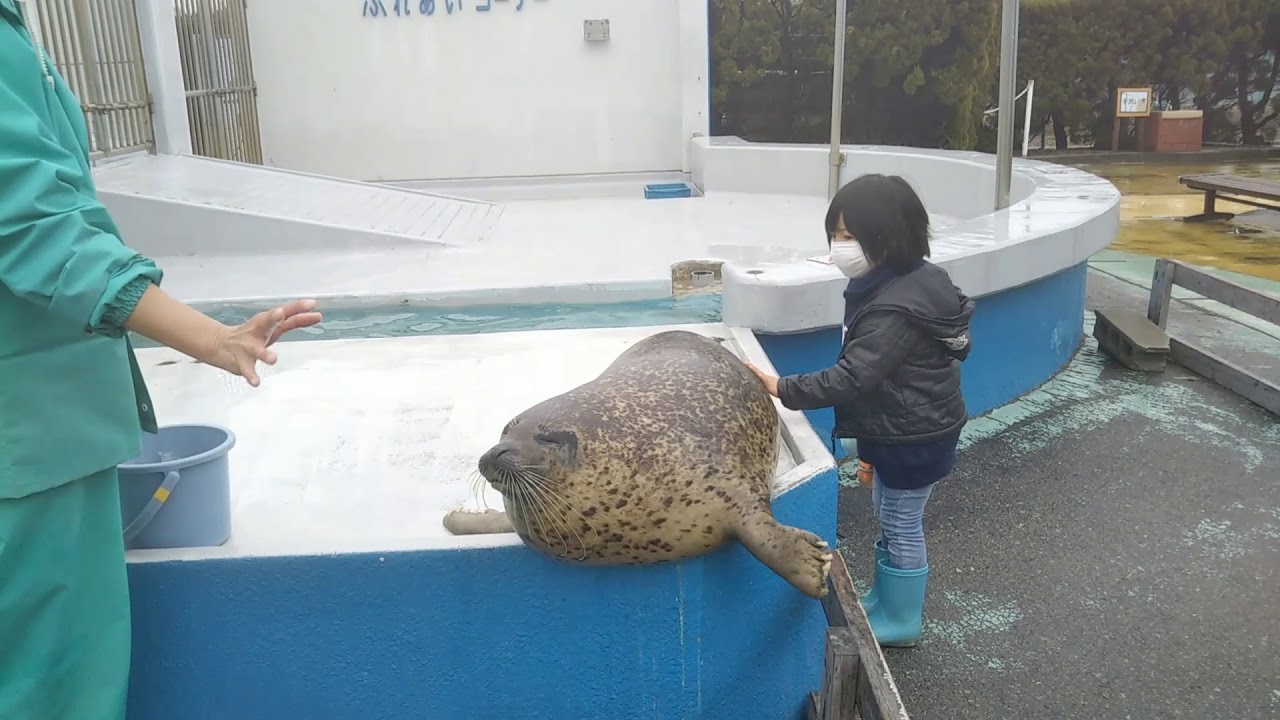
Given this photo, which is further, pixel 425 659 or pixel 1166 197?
pixel 1166 197

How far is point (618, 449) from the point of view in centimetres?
226

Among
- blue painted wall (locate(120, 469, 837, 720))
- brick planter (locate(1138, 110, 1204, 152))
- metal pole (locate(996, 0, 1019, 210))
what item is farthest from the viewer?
brick planter (locate(1138, 110, 1204, 152))

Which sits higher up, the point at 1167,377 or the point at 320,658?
the point at 320,658

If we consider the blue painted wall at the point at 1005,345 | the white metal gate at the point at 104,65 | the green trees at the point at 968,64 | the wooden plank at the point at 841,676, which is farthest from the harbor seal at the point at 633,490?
the green trees at the point at 968,64

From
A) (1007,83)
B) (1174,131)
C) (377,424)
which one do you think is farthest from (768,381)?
(1174,131)

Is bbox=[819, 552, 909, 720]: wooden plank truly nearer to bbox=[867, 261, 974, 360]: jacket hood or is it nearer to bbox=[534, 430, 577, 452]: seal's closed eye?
bbox=[867, 261, 974, 360]: jacket hood

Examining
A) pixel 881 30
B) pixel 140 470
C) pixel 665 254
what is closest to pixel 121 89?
pixel 665 254

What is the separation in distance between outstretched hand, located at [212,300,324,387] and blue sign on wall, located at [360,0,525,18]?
9947mm

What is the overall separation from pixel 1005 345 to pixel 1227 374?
3.85 ft

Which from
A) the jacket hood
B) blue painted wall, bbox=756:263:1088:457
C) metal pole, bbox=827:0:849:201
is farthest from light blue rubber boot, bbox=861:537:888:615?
metal pole, bbox=827:0:849:201

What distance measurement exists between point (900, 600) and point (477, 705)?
1.25 m

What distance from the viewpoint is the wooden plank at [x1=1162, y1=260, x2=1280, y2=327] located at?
4.91m

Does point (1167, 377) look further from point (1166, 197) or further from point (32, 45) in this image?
point (1166, 197)

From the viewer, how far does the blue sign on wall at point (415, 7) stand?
10.9m
